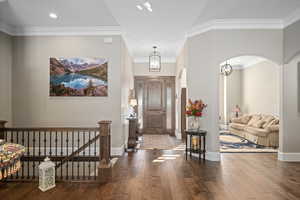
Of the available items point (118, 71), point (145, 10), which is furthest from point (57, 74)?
point (145, 10)

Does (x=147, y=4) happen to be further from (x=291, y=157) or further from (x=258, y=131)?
(x=258, y=131)

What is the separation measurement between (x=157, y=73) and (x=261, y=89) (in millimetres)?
4553

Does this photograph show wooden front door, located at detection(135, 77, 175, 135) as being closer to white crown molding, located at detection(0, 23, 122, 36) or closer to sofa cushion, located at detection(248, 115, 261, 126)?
sofa cushion, located at detection(248, 115, 261, 126)

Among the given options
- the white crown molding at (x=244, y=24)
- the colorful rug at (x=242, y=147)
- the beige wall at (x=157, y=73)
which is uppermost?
the white crown molding at (x=244, y=24)

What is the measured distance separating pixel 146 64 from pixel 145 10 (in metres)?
4.62

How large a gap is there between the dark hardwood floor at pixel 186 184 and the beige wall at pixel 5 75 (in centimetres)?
246

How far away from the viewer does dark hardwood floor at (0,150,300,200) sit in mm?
2951

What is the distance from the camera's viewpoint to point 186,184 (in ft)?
11.0

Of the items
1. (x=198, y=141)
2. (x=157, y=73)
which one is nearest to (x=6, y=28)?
(x=157, y=73)

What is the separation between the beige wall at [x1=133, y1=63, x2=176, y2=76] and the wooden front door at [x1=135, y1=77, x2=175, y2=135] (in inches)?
7.3

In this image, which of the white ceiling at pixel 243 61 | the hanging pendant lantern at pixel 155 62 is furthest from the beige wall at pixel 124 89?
the white ceiling at pixel 243 61

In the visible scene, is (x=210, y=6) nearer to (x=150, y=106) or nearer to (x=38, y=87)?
(x=38, y=87)

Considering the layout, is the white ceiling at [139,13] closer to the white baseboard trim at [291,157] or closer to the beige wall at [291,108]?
the beige wall at [291,108]

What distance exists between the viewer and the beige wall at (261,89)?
743 cm
